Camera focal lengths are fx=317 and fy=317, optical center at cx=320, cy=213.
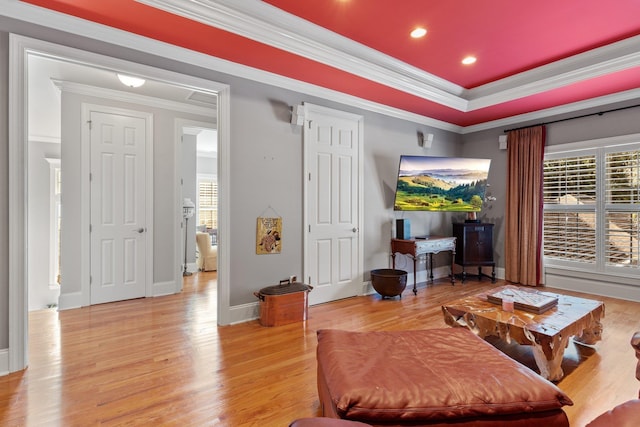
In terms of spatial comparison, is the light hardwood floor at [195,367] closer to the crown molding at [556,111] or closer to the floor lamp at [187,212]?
the floor lamp at [187,212]

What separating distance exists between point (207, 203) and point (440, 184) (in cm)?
652

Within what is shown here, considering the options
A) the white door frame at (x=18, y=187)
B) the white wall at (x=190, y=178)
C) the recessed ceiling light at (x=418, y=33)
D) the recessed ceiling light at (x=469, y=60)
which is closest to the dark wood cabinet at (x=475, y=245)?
the recessed ceiling light at (x=469, y=60)

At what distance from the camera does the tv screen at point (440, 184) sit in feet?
14.5

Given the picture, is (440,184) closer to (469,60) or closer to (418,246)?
(418,246)

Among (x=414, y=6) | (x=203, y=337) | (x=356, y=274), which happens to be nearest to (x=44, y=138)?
(x=203, y=337)

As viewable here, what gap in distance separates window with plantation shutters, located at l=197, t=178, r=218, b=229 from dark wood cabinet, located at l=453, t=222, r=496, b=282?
21.2 feet

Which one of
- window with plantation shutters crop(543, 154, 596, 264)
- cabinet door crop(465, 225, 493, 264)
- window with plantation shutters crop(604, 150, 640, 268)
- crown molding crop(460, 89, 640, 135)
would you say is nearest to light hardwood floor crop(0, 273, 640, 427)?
window with plantation shutters crop(604, 150, 640, 268)

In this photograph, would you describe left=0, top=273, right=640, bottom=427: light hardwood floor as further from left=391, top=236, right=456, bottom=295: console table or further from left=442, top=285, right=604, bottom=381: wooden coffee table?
left=391, top=236, right=456, bottom=295: console table

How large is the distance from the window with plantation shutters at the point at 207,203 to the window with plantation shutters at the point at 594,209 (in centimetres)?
759

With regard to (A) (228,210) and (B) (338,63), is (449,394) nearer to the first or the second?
(A) (228,210)

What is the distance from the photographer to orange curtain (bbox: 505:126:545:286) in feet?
15.5

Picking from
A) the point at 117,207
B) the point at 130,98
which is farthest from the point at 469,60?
the point at 117,207

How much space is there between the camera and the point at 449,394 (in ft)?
4.20

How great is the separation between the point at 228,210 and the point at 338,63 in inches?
73.1
